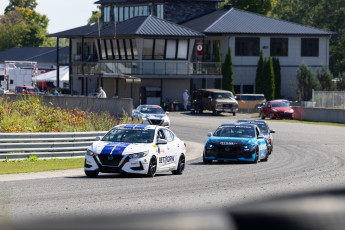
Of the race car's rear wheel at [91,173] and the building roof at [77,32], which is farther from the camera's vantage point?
the building roof at [77,32]

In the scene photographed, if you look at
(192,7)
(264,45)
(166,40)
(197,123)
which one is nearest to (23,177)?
(197,123)

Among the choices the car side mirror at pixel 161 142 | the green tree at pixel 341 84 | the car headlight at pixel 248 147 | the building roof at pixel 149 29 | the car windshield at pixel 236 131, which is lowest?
the car headlight at pixel 248 147

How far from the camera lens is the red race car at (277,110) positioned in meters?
65.1

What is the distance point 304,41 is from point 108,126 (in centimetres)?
5177

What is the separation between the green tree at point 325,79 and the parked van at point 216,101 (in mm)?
11546

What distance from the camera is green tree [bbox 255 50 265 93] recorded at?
7925 cm

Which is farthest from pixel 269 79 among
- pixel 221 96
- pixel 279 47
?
pixel 221 96

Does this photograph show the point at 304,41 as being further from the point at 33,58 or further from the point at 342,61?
the point at 33,58

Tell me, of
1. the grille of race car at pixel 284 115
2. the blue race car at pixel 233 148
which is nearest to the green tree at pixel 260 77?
the grille of race car at pixel 284 115

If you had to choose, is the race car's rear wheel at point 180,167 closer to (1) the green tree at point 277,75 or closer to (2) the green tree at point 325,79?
(2) the green tree at point 325,79

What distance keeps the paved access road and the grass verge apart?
130 centimetres

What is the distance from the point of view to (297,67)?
83750mm

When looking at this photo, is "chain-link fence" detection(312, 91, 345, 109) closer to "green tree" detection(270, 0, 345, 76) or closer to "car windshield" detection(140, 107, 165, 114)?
"car windshield" detection(140, 107, 165, 114)

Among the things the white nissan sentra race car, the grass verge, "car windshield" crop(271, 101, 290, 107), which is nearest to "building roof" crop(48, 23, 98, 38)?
"car windshield" crop(271, 101, 290, 107)
